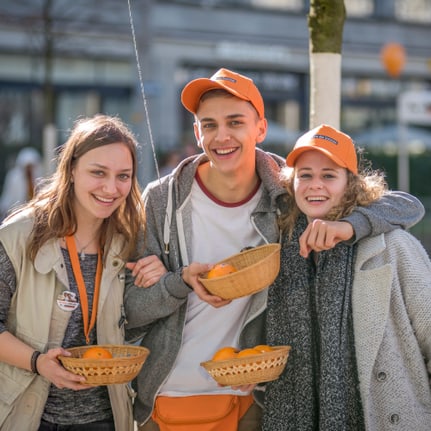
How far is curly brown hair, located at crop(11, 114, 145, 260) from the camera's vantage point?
12.2 ft

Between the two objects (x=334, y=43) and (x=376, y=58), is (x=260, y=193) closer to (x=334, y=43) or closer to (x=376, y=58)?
(x=334, y=43)

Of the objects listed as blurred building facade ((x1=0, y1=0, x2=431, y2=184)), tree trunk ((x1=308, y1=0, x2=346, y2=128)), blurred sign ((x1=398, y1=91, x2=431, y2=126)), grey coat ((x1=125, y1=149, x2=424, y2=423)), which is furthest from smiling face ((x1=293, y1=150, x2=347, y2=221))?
blurred building facade ((x1=0, y1=0, x2=431, y2=184))

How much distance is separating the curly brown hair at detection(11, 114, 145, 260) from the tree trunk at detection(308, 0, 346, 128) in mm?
1439

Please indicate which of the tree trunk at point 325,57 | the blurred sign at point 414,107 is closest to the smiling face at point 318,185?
the tree trunk at point 325,57

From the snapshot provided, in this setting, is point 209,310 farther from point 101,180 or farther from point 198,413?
point 101,180

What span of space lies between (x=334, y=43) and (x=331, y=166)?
1.43 meters

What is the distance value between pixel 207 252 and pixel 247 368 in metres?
0.76

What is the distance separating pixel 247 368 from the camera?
11.1 feet

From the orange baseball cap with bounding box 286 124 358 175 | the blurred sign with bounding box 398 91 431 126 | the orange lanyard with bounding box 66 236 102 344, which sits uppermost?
the blurred sign with bounding box 398 91 431 126

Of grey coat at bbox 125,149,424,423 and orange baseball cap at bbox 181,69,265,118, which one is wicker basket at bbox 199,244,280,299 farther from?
orange baseball cap at bbox 181,69,265,118

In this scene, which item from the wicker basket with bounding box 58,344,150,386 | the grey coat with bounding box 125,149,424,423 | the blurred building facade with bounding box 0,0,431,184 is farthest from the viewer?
the blurred building facade with bounding box 0,0,431,184

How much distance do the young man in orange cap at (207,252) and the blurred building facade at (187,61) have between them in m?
14.3

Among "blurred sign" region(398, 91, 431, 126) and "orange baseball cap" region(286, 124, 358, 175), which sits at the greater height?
"blurred sign" region(398, 91, 431, 126)

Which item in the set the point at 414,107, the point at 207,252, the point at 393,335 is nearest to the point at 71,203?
the point at 207,252
